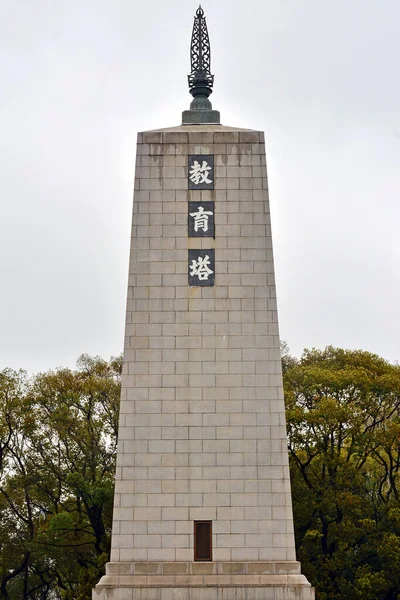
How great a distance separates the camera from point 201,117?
20031 mm

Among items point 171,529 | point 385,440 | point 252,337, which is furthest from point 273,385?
point 385,440

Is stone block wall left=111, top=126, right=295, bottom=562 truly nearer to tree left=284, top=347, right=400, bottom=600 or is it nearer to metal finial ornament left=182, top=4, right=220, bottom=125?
metal finial ornament left=182, top=4, right=220, bottom=125

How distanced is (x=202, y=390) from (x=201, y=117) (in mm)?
5452

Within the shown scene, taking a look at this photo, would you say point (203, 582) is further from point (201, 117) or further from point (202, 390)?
point (201, 117)

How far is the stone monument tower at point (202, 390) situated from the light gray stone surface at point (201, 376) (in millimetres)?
18

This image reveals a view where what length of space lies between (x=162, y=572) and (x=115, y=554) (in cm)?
85

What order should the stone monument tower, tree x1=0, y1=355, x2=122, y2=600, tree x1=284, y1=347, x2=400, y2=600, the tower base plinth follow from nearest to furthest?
1. the tower base plinth
2. the stone monument tower
3. tree x1=284, y1=347, x2=400, y2=600
4. tree x1=0, y1=355, x2=122, y2=600

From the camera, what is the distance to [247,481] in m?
17.7

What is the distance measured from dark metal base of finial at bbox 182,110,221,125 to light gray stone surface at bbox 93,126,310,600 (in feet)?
2.53

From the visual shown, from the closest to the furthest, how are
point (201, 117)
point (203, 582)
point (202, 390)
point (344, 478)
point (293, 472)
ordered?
point (203, 582) < point (202, 390) < point (201, 117) < point (344, 478) < point (293, 472)

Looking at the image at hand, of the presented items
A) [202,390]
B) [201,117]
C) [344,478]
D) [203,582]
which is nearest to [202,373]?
[202,390]

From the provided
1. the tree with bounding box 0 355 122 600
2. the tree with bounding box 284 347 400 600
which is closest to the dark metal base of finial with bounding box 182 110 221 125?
the tree with bounding box 284 347 400 600

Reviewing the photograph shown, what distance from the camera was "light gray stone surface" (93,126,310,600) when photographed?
1744 cm

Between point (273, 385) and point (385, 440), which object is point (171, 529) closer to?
point (273, 385)
